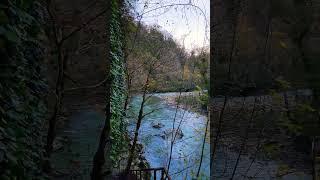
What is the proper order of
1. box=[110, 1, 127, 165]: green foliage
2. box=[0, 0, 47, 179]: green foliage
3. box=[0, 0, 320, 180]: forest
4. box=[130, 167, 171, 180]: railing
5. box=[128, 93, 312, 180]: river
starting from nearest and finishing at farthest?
1. box=[0, 0, 47, 179]: green foliage
2. box=[0, 0, 320, 180]: forest
3. box=[110, 1, 127, 165]: green foliage
4. box=[130, 167, 171, 180]: railing
5. box=[128, 93, 312, 180]: river

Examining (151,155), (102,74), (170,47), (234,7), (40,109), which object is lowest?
(151,155)

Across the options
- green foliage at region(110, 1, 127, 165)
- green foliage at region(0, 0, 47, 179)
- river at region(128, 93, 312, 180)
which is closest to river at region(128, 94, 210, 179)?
river at region(128, 93, 312, 180)

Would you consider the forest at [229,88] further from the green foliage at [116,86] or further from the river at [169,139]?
the river at [169,139]

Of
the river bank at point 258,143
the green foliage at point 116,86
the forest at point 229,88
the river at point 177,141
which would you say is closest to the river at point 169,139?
the river at point 177,141

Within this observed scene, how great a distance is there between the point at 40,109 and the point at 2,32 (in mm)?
889

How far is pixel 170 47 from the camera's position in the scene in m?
4.16

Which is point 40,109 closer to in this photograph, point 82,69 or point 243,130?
point 82,69

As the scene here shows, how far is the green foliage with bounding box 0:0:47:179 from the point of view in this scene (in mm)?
1448

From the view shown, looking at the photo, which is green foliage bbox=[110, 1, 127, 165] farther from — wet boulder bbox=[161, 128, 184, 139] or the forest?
wet boulder bbox=[161, 128, 184, 139]

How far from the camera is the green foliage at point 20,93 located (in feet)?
4.75

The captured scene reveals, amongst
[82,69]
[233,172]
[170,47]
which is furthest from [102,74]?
[233,172]

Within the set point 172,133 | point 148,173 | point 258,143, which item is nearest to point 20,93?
point 258,143

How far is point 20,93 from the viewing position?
5.61 ft

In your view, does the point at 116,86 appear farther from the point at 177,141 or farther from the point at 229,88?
the point at 177,141
